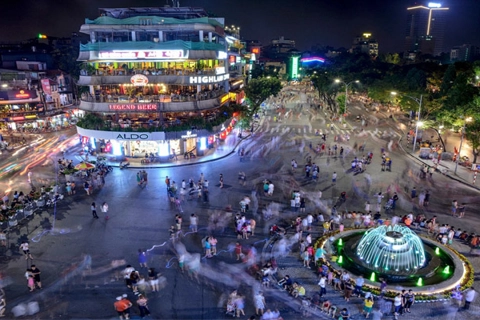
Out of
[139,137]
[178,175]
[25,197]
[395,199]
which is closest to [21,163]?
[139,137]

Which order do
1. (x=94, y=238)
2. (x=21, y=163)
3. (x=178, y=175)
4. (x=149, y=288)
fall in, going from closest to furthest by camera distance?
1. (x=149, y=288)
2. (x=94, y=238)
3. (x=178, y=175)
4. (x=21, y=163)

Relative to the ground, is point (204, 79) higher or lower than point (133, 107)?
higher

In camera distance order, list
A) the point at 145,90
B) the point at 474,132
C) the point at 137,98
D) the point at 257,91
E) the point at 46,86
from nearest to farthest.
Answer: the point at 474,132 < the point at 137,98 < the point at 145,90 < the point at 257,91 < the point at 46,86

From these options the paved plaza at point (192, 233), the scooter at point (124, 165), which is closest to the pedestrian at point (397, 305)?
the paved plaza at point (192, 233)

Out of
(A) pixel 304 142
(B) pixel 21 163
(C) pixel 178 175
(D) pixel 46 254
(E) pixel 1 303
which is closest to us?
(E) pixel 1 303

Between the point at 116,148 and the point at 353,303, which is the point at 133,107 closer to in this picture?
the point at 116,148

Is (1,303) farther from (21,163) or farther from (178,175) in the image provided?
(21,163)

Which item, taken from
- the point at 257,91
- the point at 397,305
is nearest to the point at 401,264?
the point at 397,305
